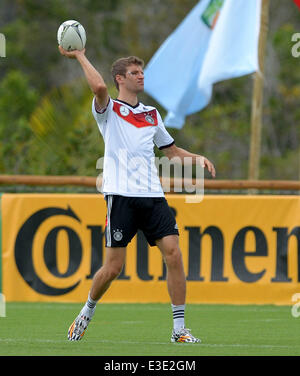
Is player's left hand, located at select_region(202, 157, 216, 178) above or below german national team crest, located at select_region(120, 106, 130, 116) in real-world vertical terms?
below

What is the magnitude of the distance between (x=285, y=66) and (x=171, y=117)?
582 inches

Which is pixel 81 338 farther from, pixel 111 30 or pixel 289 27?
pixel 111 30

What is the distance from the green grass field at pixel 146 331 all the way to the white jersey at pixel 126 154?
1249mm

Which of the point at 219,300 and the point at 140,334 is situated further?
the point at 219,300

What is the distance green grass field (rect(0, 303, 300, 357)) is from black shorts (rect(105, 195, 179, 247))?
854 mm

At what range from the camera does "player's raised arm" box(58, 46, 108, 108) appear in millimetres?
7629

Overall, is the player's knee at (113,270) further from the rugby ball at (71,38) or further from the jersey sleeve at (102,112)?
the rugby ball at (71,38)

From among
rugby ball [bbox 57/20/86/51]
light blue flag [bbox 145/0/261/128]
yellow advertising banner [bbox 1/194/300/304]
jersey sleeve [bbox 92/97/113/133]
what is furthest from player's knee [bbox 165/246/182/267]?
light blue flag [bbox 145/0/261/128]

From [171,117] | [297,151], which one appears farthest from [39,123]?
[297,151]

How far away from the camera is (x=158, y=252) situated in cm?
1208

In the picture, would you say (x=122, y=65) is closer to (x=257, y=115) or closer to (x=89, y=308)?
(x=89, y=308)

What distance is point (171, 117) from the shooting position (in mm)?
16703

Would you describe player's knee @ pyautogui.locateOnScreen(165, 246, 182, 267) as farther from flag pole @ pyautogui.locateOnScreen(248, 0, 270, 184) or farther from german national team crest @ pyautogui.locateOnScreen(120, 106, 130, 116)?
flag pole @ pyautogui.locateOnScreen(248, 0, 270, 184)
